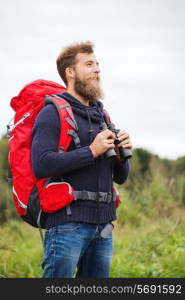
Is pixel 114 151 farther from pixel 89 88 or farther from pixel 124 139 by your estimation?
pixel 89 88

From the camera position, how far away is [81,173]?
127 inches

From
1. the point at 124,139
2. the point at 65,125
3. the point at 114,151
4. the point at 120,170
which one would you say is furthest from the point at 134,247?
the point at 65,125

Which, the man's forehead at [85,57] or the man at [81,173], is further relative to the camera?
the man's forehead at [85,57]

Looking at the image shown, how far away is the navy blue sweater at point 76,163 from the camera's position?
308cm

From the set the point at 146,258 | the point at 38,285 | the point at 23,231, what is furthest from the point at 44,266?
the point at 23,231

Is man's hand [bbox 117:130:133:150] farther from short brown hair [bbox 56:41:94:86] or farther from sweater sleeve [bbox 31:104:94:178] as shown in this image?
short brown hair [bbox 56:41:94:86]

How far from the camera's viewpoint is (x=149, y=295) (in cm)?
362

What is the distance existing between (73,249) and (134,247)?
4089 mm

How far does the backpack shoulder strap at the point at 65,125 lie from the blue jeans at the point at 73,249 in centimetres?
56

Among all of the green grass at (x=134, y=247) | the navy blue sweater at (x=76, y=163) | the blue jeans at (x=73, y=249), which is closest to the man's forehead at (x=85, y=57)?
the navy blue sweater at (x=76, y=163)

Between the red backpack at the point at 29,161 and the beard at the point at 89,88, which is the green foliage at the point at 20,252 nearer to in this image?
the red backpack at the point at 29,161

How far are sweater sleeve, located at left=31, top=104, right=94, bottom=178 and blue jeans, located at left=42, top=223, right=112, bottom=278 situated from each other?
392mm

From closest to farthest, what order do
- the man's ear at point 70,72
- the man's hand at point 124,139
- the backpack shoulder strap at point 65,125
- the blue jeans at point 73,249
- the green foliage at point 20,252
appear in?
the blue jeans at point 73,249, the backpack shoulder strap at point 65,125, the man's hand at point 124,139, the man's ear at point 70,72, the green foliage at point 20,252

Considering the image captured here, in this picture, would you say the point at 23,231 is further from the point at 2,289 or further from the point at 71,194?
the point at 71,194
